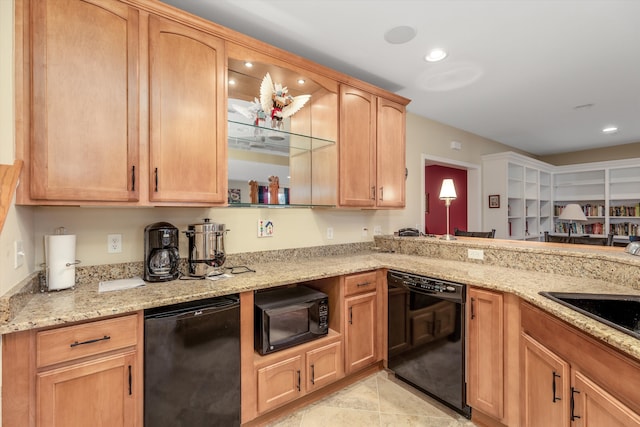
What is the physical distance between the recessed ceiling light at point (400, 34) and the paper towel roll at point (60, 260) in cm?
236

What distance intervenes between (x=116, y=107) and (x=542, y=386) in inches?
102

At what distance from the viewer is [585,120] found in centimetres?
416

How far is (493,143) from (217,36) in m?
4.88

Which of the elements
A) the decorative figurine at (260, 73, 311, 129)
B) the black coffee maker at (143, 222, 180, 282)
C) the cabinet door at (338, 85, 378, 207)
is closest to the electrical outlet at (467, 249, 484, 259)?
the cabinet door at (338, 85, 378, 207)

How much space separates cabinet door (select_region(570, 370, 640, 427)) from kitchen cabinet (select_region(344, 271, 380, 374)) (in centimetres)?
129

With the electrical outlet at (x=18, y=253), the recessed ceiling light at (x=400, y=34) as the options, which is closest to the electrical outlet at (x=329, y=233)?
the recessed ceiling light at (x=400, y=34)

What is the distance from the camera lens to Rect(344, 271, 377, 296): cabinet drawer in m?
2.26

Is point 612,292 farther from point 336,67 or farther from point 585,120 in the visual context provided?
point 585,120

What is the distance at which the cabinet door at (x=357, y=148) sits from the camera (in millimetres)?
2590

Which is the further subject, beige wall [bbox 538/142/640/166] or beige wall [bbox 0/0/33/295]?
beige wall [bbox 538/142/640/166]

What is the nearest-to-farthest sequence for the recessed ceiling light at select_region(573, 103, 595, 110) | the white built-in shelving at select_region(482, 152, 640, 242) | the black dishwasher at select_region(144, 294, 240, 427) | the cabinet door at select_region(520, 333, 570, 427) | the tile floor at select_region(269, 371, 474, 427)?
the cabinet door at select_region(520, 333, 570, 427) < the black dishwasher at select_region(144, 294, 240, 427) < the tile floor at select_region(269, 371, 474, 427) < the recessed ceiling light at select_region(573, 103, 595, 110) < the white built-in shelving at select_region(482, 152, 640, 242)

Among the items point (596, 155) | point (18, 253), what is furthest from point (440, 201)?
point (18, 253)

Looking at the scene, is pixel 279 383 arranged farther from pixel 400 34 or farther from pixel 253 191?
pixel 400 34

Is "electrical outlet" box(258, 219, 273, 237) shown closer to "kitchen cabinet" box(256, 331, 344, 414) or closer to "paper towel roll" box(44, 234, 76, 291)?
"kitchen cabinet" box(256, 331, 344, 414)
